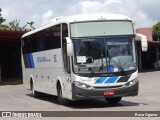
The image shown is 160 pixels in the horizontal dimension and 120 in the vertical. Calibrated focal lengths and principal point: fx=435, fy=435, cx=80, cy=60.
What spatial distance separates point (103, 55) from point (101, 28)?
40.2 inches

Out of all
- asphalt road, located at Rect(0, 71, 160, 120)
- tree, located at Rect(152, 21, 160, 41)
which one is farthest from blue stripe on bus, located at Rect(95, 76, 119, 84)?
tree, located at Rect(152, 21, 160, 41)

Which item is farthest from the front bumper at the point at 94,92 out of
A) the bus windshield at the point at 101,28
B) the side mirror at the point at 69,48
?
the bus windshield at the point at 101,28

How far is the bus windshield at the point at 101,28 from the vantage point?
15.1 metres

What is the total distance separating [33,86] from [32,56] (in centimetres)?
157

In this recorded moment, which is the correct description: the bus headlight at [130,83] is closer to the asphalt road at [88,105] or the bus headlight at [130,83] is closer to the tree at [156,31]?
the asphalt road at [88,105]

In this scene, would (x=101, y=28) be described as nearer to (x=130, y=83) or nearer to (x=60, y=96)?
(x=130, y=83)

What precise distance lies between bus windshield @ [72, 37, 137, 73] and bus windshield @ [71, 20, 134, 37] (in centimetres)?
22

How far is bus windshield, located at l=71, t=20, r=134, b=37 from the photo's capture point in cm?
1507

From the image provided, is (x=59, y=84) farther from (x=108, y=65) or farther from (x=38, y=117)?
(x=38, y=117)

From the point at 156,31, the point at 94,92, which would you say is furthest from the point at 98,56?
the point at 156,31

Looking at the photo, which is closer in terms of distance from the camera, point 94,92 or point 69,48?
point 69,48

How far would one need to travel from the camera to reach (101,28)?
50.1 feet

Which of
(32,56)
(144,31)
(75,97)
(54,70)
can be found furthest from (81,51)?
(144,31)

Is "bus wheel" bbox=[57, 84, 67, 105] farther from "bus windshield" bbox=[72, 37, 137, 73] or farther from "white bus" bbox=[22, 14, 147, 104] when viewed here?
"bus windshield" bbox=[72, 37, 137, 73]
